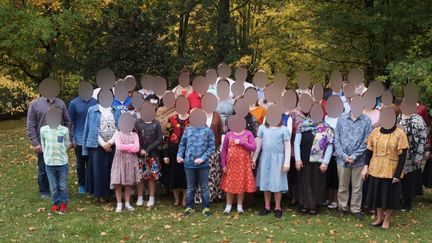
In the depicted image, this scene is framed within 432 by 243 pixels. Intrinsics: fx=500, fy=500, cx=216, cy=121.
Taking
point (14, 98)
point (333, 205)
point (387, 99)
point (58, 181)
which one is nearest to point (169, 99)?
point (58, 181)

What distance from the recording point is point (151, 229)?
22.6 ft

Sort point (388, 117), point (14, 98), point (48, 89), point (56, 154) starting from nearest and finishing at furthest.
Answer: point (388, 117), point (56, 154), point (48, 89), point (14, 98)

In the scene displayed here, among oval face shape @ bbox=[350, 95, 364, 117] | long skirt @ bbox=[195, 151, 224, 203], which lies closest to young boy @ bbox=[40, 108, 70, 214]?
long skirt @ bbox=[195, 151, 224, 203]

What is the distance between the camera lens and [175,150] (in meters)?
7.96

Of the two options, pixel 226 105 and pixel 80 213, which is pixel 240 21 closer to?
pixel 226 105

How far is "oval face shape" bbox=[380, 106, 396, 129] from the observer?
6.84m

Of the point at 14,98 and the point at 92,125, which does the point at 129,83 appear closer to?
the point at 92,125

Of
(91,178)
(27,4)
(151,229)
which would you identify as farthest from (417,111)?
(27,4)

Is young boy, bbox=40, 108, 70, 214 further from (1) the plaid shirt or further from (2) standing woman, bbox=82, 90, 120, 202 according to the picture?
(2) standing woman, bbox=82, 90, 120, 202

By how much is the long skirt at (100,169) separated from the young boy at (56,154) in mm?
499

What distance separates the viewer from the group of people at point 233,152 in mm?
7422

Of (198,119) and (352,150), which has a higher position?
(198,119)

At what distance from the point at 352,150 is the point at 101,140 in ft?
12.5

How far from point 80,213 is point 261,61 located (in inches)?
530
